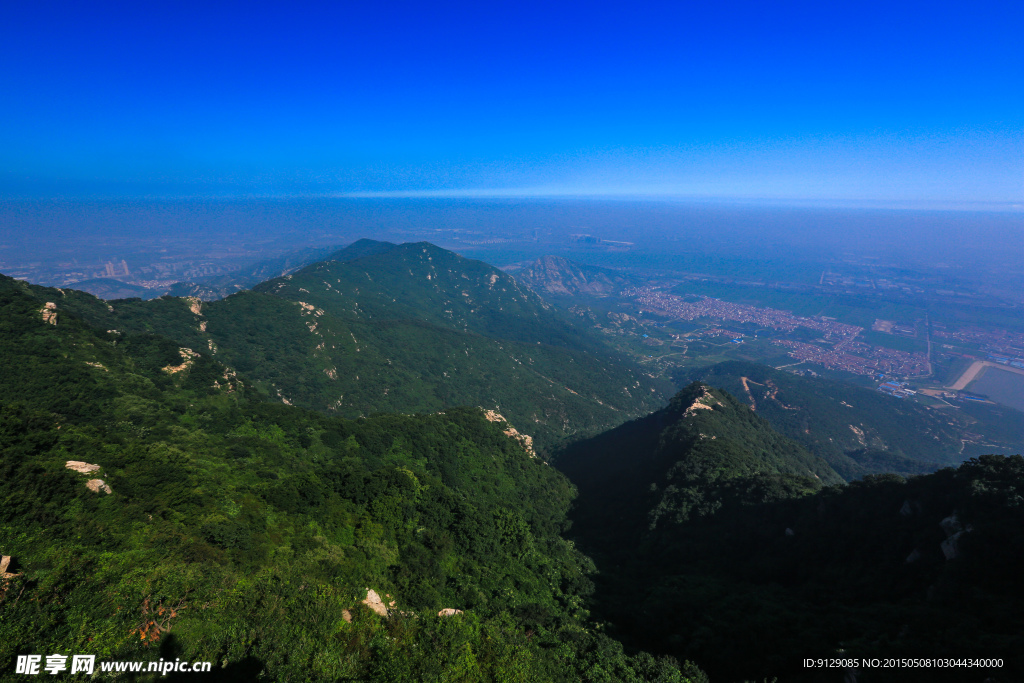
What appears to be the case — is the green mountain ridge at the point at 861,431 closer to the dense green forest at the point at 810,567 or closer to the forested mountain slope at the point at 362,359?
the forested mountain slope at the point at 362,359

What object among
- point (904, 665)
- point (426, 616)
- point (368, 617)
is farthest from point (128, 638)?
point (904, 665)

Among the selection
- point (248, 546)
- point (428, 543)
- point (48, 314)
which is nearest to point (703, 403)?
point (428, 543)

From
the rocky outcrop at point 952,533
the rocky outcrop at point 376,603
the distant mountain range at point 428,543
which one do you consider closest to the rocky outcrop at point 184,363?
the distant mountain range at point 428,543

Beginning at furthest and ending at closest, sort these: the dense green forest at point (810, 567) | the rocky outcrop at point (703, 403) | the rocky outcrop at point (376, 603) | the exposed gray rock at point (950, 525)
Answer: the rocky outcrop at point (703, 403) → the exposed gray rock at point (950, 525) → the dense green forest at point (810, 567) → the rocky outcrop at point (376, 603)

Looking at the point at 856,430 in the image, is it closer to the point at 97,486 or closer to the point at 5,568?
the point at 97,486

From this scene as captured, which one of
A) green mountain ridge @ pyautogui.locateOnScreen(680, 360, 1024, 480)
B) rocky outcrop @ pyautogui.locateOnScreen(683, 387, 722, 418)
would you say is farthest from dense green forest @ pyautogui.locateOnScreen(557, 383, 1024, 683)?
green mountain ridge @ pyautogui.locateOnScreen(680, 360, 1024, 480)

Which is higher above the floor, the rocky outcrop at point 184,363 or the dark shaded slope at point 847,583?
the rocky outcrop at point 184,363

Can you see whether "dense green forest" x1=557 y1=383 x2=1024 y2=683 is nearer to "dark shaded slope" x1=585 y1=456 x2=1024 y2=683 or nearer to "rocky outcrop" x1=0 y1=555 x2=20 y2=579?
"dark shaded slope" x1=585 y1=456 x2=1024 y2=683
